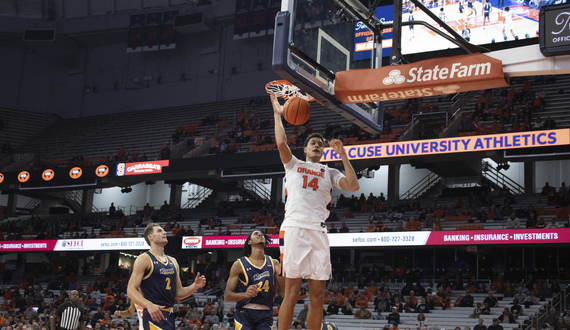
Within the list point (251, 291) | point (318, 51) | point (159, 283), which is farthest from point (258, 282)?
point (318, 51)

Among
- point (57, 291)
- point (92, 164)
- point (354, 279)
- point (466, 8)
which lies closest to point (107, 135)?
point (92, 164)

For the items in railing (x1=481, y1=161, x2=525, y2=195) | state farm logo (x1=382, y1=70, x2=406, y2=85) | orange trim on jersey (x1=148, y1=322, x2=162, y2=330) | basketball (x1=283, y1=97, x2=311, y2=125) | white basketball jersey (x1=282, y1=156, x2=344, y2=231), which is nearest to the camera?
white basketball jersey (x1=282, y1=156, x2=344, y2=231)

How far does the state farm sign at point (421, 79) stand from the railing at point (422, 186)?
23511mm

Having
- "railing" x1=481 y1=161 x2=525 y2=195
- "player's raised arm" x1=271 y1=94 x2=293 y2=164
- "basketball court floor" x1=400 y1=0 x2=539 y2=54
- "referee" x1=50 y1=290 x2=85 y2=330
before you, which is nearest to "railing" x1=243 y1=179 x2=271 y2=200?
"basketball court floor" x1=400 y1=0 x2=539 y2=54

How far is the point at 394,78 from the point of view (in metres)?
7.14

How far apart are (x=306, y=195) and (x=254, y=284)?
1735 mm

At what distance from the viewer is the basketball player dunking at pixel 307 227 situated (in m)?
5.58

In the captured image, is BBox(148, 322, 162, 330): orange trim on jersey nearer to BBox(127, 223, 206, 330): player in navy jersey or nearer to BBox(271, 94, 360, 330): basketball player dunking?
BBox(127, 223, 206, 330): player in navy jersey

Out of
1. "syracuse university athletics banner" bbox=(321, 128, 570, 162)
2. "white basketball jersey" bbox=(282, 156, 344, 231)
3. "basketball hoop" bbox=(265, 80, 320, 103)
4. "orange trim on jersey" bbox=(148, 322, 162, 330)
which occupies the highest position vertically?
"syracuse university athletics banner" bbox=(321, 128, 570, 162)

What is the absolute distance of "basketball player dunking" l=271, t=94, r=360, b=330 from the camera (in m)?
5.58

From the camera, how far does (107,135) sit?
3706 centimetres

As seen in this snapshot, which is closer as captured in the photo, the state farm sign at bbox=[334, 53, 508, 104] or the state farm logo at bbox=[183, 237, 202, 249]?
the state farm sign at bbox=[334, 53, 508, 104]

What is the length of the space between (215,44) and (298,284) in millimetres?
34291

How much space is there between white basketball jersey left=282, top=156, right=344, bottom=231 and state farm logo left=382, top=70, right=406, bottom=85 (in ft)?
5.66
